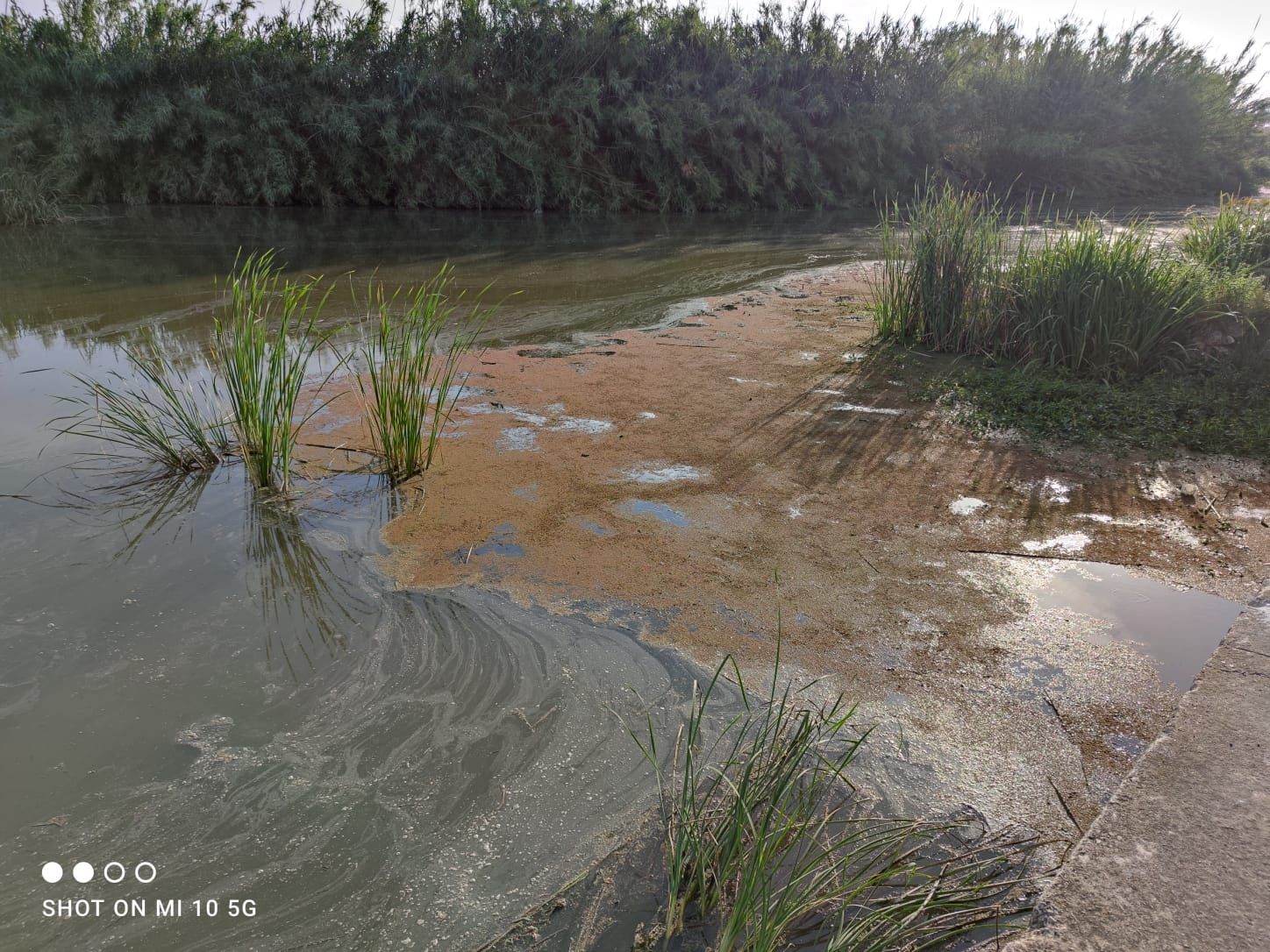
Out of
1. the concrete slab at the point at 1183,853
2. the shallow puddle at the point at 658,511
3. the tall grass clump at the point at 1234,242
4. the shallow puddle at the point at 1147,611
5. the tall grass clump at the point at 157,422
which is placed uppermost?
the tall grass clump at the point at 1234,242

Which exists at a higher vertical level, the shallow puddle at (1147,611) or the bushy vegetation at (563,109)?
the bushy vegetation at (563,109)

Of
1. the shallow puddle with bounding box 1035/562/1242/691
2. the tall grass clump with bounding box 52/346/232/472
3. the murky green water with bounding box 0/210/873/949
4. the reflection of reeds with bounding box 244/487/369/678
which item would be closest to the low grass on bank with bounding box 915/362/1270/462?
the shallow puddle with bounding box 1035/562/1242/691

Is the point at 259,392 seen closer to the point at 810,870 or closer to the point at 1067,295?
the point at 810,870

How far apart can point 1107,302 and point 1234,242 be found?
1.78 m

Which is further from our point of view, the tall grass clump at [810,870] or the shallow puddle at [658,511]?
the shallow puddle at [658,511]

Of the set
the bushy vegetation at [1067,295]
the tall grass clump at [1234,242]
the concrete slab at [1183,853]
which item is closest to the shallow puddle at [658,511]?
the concrete slab at [1183,853]

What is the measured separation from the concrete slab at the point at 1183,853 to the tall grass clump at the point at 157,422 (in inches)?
140

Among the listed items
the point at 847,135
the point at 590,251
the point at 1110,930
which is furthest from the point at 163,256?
the point at 847,135

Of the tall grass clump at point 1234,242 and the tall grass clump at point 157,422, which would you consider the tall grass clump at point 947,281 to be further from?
the tall grass clump at point 157,422

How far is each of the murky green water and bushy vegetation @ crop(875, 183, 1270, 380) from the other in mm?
3957

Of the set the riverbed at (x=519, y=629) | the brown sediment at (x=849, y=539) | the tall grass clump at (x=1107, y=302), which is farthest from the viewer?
the tall grass clump at (x=1107, y=302)

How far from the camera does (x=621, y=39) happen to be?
1412 cm

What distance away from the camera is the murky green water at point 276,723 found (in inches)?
68.0

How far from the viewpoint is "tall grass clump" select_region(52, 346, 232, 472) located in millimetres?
3693
